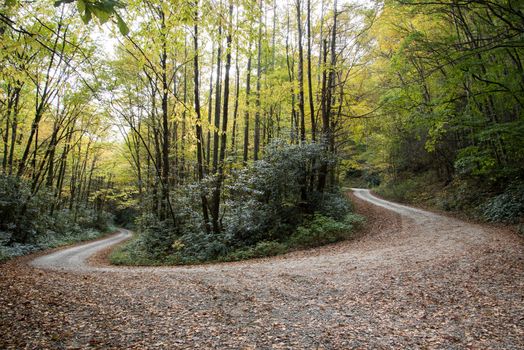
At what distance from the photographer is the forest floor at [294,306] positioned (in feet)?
11.6

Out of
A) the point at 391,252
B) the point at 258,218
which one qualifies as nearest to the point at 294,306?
the point at 391,252

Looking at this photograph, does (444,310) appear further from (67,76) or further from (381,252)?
(67,76)

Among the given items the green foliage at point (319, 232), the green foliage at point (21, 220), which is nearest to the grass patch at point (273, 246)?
the green foliage at point (319, 232)

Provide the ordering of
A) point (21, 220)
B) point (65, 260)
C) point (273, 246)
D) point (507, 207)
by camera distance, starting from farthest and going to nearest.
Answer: point (21, 220) < point (65, 260) < point (507, 207) < point (273, 246)

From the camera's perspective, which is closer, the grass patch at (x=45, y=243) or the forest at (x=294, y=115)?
the forest at (x=294, y=115)

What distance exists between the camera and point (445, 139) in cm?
1972

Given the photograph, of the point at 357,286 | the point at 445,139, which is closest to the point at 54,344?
the point at 357,286

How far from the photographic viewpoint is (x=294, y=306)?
4.68m

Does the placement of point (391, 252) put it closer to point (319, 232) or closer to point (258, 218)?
point (319, 232)

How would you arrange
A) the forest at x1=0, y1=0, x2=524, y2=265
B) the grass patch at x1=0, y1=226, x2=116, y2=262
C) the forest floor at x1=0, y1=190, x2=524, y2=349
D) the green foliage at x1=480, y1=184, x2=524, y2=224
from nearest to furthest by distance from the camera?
the forest floor at x1=0, y1=190, x2=524, y2=349 → the forest at x1=0, y1=0, x2=524, y2=265 → the green foliage at x1=480, y1=184, x2=524, y2=224 → the grass patch at x1=0, y1=226, x2=116, y2=262

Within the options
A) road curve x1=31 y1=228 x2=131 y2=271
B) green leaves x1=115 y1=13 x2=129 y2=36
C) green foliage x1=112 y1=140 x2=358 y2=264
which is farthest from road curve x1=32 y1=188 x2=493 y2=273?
green leaves x1=115 y1=13 x2=129 y2=36

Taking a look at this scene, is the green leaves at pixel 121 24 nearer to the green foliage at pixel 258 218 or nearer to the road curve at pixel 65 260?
the green foliage at pixel 258 218

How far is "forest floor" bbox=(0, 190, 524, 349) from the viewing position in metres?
3.54

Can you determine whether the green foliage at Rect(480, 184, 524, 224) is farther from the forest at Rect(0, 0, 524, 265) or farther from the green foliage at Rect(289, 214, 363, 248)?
the green foliage at Rect(289, 214, 363, 248)
